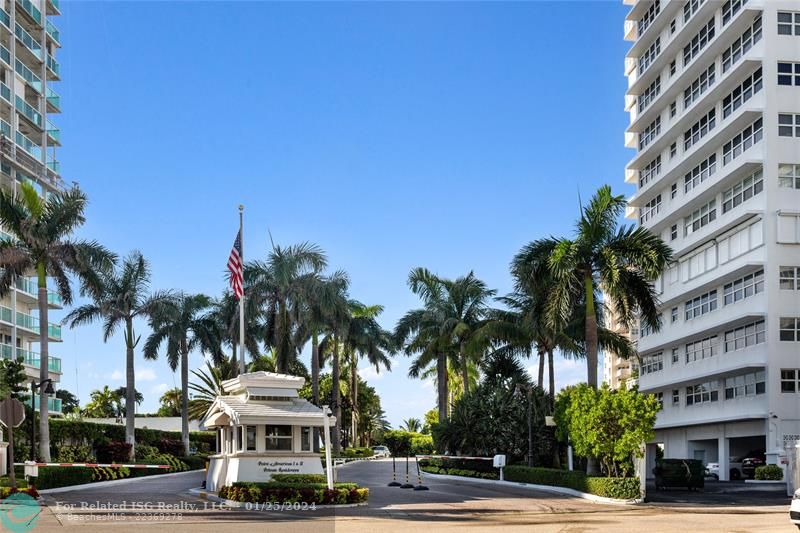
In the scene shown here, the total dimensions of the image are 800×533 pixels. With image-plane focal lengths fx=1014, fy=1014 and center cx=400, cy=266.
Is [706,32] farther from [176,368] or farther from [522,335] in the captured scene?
[176,368]

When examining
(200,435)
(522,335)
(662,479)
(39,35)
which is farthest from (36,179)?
(662,479)

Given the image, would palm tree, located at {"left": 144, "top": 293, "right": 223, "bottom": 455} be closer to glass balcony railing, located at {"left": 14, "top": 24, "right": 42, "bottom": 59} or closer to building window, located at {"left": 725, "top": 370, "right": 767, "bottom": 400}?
glass balcony railing, located at {"left": 14, "top": 24, "right": 42, "bottom": 59}

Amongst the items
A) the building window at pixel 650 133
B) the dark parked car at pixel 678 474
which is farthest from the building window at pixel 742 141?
the dark parked car at pixel 678 474

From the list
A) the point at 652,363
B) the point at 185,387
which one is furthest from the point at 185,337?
the point at 652,363

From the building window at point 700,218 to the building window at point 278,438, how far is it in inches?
1455

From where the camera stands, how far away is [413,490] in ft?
128

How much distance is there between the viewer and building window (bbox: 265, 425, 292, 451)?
1297 inches

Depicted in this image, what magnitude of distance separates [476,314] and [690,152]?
16775mm

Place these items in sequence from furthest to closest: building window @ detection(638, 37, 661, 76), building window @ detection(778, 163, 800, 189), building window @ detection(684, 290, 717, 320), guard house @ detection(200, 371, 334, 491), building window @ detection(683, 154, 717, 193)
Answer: building window @ detection(638, 37, 661, 76) < building window @ detection(683, 154, 717, 193) < building window @ detection(684, 290, 717, 320) < building window @ detection(778, 163, 800, 189) < guard house @ detection(200, 371, 334, 491)

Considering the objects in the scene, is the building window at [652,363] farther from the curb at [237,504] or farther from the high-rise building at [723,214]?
the curb at [237,504]

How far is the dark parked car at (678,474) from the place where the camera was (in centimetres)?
4381

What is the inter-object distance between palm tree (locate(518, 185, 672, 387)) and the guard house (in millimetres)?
11185

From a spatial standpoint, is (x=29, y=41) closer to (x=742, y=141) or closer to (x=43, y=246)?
(x=43, y=246)

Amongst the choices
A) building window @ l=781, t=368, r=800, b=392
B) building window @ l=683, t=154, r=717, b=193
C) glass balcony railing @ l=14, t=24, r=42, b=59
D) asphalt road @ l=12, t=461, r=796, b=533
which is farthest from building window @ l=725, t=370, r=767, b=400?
glass balcony railing @ l=14, t=24, r=42, b=59
